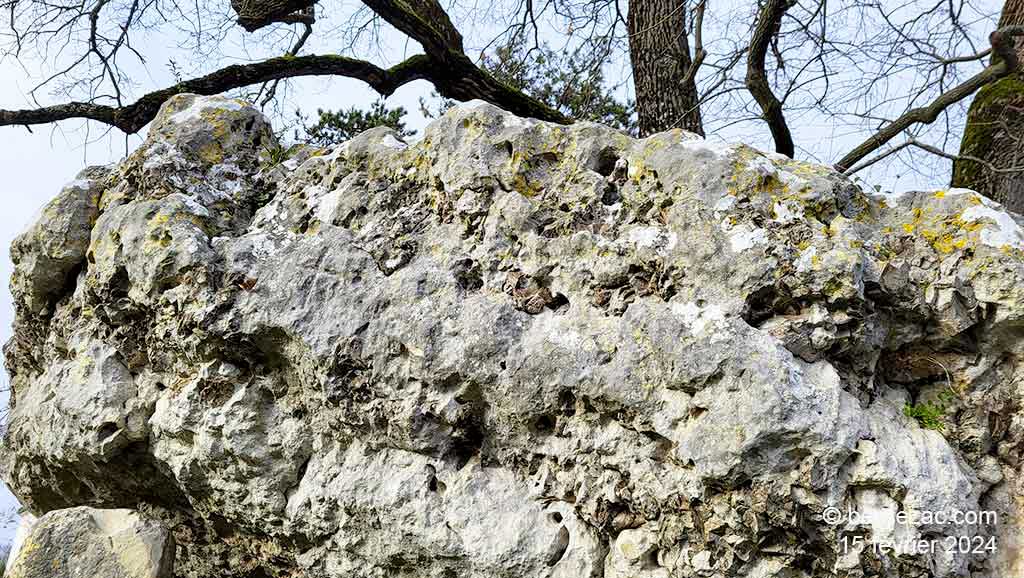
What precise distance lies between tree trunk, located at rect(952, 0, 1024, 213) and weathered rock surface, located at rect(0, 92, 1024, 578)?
2.86 m

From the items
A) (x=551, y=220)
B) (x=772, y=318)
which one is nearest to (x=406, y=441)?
(x=551, y=220)

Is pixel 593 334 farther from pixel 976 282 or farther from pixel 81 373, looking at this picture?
pixel 81 373

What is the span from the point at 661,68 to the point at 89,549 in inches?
217

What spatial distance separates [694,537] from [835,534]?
0.50 m

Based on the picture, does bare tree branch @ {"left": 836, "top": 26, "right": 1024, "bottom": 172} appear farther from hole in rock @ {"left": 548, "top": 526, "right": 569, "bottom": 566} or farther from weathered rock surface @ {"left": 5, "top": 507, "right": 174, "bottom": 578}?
weathered rock surface @ {"left": 5, "top": 507, "right": 174, "bottom": 578}

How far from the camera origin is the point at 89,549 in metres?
3.78

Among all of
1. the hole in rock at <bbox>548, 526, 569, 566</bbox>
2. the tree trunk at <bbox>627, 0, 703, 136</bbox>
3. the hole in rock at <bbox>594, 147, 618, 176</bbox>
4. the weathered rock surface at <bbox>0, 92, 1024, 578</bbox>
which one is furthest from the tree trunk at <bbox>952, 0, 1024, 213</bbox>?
the hole in rock at <bbox>548, 526, 569, 566</bbox>

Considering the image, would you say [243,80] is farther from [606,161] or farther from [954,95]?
[954,95]

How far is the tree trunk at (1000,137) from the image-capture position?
539 centimetres

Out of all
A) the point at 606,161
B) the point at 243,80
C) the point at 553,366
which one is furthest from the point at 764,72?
the point at 243,80

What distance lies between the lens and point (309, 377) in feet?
11.8

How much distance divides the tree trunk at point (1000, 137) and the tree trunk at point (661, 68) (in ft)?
6.82

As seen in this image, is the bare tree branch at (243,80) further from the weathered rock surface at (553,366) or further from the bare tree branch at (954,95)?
the bare tree branch at (954,95)

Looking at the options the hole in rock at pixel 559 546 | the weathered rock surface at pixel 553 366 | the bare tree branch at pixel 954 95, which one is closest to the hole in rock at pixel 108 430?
the weathered rock surface at pixel 553 366
